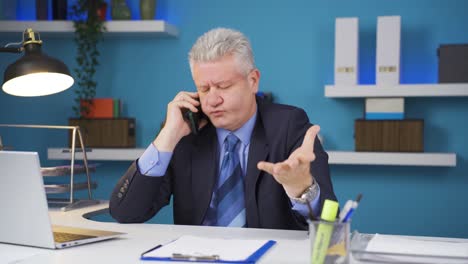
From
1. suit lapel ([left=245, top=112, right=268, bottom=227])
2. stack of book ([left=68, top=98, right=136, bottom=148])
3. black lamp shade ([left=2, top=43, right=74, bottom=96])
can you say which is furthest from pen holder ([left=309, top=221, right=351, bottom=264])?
stack of book ([left=68, top=98, right=136, bottom=148])

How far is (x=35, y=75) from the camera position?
2230 millimetres

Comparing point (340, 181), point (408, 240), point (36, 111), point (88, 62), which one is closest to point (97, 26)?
point (88, 62)

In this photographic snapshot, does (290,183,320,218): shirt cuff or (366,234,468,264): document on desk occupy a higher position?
(290,183,320,218): shirt cuff

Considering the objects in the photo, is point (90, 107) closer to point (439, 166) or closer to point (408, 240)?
point (439, 166)

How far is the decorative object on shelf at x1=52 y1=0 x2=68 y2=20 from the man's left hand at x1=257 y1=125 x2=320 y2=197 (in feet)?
8.51

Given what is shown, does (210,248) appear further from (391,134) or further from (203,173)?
(391,134)

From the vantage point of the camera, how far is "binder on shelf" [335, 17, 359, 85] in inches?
137

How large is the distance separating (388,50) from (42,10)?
205 centimetres

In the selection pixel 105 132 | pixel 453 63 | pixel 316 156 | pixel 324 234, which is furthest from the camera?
pixel 105 132

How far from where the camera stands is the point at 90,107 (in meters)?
3.93

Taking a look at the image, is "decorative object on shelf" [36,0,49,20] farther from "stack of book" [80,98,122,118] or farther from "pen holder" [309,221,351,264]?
"pen holder" [309,221,351,264]

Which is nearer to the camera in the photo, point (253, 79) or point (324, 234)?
point (324, 234)

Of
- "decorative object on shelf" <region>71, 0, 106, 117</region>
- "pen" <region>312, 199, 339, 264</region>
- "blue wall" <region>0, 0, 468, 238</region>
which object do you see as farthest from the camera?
"decorative object on shelf" <region>71, 0, 106, 117</region>

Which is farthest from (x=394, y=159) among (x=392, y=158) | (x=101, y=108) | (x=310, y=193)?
(x=310, y=193)
